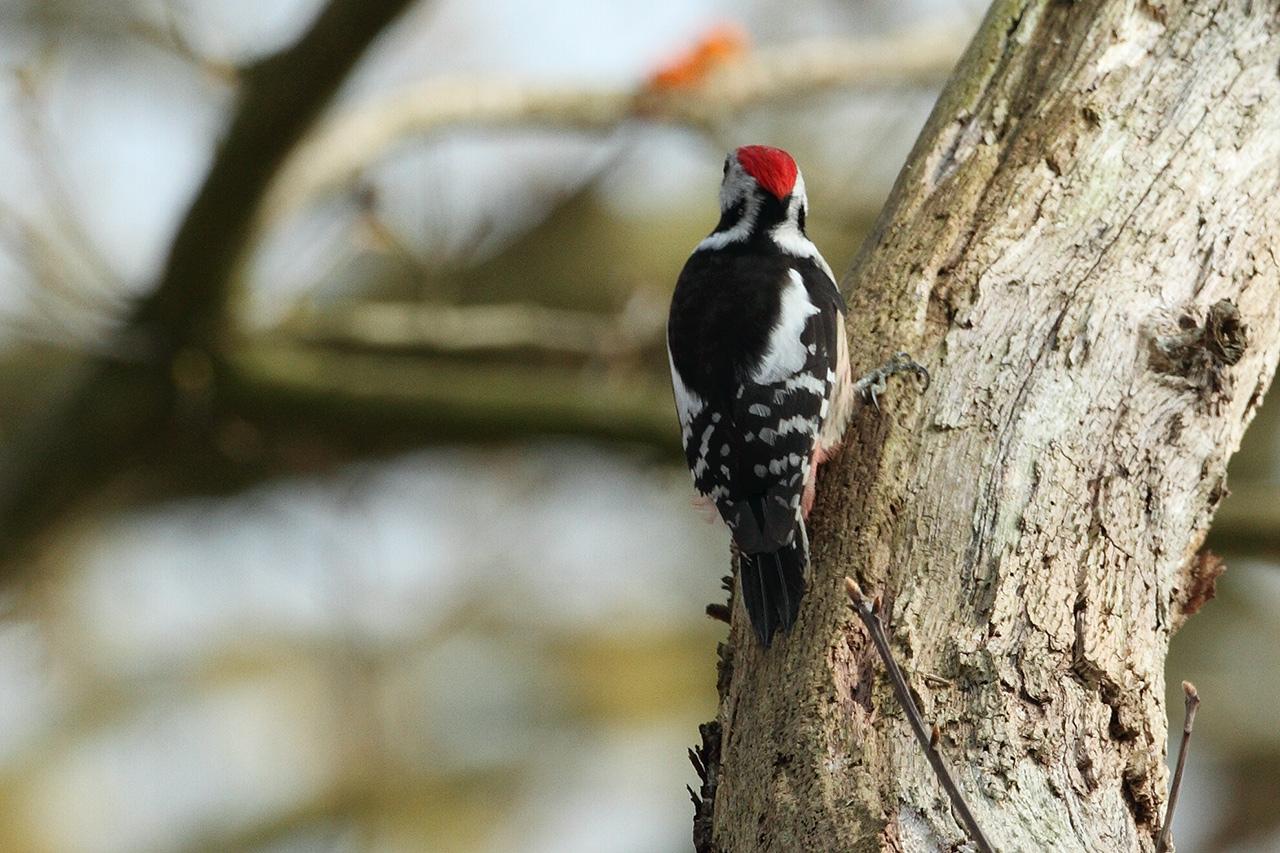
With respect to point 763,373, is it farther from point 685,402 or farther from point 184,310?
point 184,310

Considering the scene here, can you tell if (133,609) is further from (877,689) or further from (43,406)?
(877,689)

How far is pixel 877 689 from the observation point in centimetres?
250

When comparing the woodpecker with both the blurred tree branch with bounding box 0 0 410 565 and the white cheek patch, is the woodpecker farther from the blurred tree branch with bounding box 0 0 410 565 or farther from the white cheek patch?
the blurred tree branch with bounding box 0 0 410 565

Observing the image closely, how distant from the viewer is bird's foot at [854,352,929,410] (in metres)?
2.95

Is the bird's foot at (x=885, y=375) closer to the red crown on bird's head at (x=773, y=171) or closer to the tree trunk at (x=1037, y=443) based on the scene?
the tree trunk at (x=1037, y=443)

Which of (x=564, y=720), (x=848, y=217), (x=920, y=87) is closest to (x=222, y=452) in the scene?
(x=848, y=217)

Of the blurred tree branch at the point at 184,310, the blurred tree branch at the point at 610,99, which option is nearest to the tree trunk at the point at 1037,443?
the blurred tree branch at the point at 184,310

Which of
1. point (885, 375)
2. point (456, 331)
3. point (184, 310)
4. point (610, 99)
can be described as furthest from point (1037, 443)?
point (610, 99)

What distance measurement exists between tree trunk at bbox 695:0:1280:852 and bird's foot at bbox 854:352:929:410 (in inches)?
1.2

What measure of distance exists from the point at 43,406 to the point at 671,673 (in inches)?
194

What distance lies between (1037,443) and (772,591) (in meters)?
0.62

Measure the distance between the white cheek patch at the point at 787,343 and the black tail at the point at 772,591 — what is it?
29.0 inches

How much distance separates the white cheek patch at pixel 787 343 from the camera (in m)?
3.45

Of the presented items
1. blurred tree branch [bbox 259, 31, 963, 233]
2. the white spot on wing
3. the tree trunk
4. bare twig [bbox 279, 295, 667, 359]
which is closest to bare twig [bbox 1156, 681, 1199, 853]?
the tree trunk
